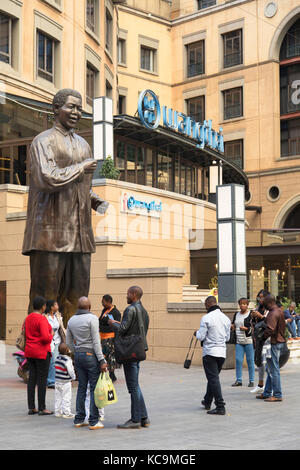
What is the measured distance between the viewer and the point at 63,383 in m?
9.49

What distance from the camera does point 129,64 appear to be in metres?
48.3

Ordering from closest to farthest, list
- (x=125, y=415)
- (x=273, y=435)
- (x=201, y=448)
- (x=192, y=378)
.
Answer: (x=201, y=448) < (x=273, y=435) < (x=125, y=415) < (x=192, y=378)

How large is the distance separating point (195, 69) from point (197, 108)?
288 centimetres

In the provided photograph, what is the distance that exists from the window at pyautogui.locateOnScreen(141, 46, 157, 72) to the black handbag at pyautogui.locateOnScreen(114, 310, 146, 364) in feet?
141

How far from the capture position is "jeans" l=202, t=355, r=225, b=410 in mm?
9992

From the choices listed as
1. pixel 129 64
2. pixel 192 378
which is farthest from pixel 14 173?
pixel 129 64

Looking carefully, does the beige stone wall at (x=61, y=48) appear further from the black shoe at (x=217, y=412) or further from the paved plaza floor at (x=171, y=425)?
the black shoe at (x=217, y=412)

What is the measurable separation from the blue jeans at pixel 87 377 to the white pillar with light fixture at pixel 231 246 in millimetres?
9441

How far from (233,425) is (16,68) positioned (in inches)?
867

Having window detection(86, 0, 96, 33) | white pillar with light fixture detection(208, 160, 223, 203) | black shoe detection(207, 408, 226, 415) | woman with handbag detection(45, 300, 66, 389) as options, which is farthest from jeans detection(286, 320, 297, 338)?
window detection(86, 0, 96, 33)

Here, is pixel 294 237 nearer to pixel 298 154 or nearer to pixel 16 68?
pixel 16 68

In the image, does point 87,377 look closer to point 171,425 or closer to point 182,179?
point 171,425

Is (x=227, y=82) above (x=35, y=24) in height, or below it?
A: above

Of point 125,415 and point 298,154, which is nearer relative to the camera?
point 125,415
